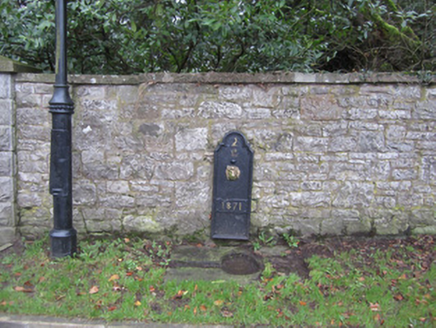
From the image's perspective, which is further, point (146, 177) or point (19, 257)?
point (146, 177)

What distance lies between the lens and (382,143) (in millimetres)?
4250

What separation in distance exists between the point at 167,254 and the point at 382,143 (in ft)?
9.33

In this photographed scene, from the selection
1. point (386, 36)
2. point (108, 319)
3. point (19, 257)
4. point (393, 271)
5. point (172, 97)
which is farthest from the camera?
point (386, 36)

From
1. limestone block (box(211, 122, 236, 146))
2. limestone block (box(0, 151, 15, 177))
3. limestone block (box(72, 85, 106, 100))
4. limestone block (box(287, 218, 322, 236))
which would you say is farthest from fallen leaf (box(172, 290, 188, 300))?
limestone block (box(0, 151, 15, 177))

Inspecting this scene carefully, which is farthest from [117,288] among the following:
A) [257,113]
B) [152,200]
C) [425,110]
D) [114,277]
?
[425,110]

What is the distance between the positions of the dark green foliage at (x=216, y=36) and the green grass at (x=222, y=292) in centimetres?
263

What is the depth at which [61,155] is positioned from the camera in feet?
12.3

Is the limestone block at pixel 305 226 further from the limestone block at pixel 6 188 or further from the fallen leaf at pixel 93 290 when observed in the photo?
the limestone block at pixel 6 188

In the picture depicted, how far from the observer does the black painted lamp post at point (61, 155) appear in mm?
3641

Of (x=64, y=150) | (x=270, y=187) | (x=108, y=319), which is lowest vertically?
(x=108, y=319)

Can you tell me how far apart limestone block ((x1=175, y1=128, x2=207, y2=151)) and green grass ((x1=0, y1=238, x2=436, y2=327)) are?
1.29m

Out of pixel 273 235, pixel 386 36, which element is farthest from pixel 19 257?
pixel 386 36

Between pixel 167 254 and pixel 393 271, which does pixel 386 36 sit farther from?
pixel 167 254

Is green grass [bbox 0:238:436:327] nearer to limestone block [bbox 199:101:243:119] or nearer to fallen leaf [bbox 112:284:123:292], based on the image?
fallen leaf [bbox 112:284:123:292]
